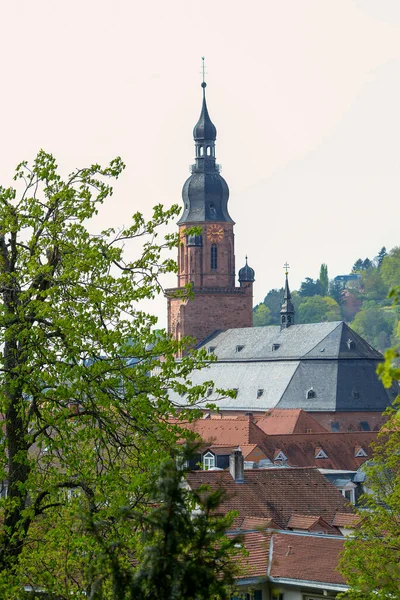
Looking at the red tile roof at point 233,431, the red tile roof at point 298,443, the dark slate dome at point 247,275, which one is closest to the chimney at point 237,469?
the red tile roof at point 298,443

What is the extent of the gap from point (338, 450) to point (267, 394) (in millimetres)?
16344

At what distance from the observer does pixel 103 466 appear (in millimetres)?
15820

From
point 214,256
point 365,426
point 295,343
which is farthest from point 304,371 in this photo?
point 214,256

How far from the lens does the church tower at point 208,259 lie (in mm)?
105750

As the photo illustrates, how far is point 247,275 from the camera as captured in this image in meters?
109

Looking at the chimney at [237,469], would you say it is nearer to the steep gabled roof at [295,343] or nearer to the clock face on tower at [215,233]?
the steep gabled roof at [295,343]

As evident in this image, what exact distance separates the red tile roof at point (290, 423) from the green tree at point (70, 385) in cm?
6500

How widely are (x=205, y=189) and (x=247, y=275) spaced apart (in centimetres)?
825

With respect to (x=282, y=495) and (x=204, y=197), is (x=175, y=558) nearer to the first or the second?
(x=282, y=495)

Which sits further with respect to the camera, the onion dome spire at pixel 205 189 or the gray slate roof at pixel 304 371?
the onion dome spire at pixel 205 189

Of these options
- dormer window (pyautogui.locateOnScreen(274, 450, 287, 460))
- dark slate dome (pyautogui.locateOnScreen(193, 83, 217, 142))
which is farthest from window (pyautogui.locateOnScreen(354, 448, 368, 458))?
dark slate dome (pyautogui.locateOnScreen(193, 83, 217, 142))

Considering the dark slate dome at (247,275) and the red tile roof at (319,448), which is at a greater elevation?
the dark slate dome at (247,275)

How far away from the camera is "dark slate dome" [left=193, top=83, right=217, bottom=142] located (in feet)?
354

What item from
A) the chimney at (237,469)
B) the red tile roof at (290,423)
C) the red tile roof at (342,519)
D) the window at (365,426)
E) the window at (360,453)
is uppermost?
the window at (365,426)
